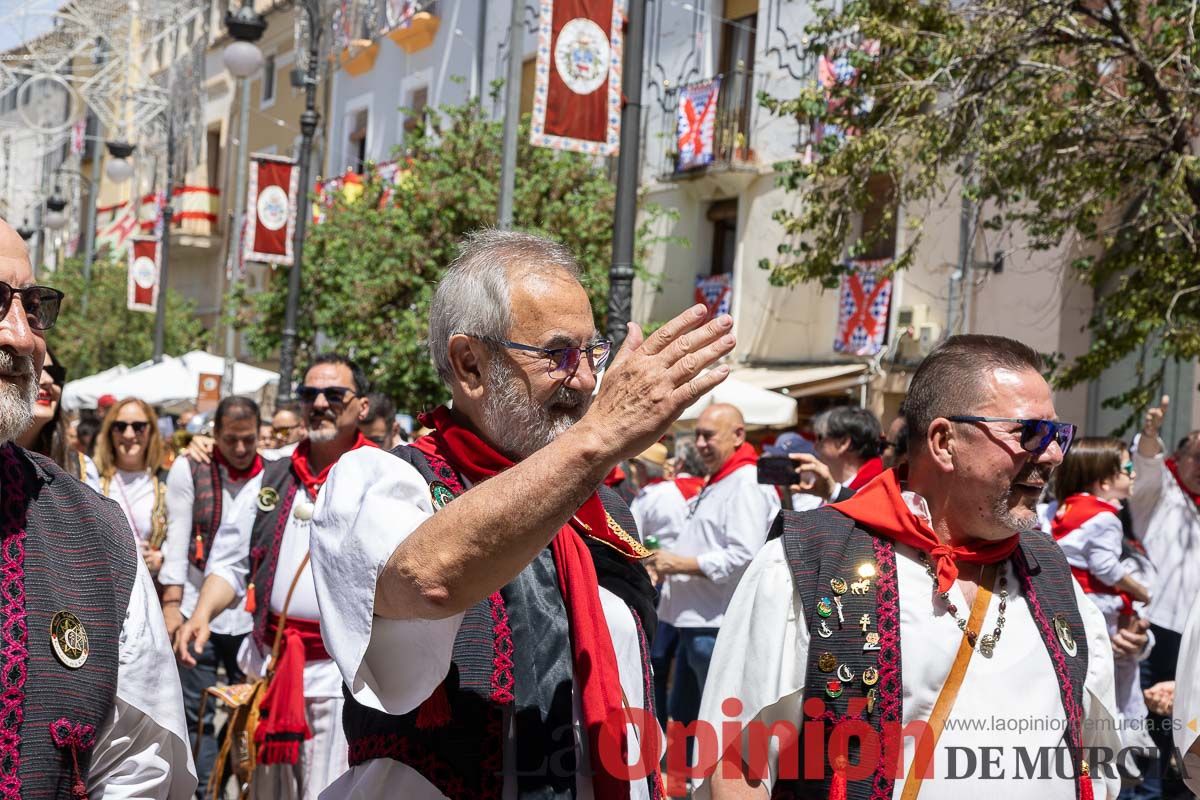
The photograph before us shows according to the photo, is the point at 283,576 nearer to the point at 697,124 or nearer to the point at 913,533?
the point at 913,533

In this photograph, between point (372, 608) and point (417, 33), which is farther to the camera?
point (417, 33)

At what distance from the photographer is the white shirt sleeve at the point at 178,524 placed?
7.97 m

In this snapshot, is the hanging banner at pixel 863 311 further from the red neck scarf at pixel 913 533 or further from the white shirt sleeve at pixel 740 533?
the red neck scarf at pixel 913 533

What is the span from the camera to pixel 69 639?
2.75m

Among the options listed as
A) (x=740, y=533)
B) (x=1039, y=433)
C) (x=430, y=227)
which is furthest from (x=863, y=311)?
(x=1039, y=433)

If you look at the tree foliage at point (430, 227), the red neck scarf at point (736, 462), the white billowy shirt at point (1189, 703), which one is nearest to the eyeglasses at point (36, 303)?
the white billowy shirt at point (1189, 703)

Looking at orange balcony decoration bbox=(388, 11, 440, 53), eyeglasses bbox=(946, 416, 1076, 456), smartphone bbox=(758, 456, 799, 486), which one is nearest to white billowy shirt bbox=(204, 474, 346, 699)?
smartphone bbox=(758, 456, 799, 486)

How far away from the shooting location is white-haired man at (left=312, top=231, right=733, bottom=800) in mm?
2580

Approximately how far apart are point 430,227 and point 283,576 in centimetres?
1667

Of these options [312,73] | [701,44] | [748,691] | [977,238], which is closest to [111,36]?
[701,44]

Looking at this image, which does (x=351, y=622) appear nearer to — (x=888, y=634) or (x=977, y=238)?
(x=888, y=634)

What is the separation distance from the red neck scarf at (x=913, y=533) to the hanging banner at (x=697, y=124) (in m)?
18.6

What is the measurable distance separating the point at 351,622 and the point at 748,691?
3.70 feet

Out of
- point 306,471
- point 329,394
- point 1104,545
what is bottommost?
point 1104,545
